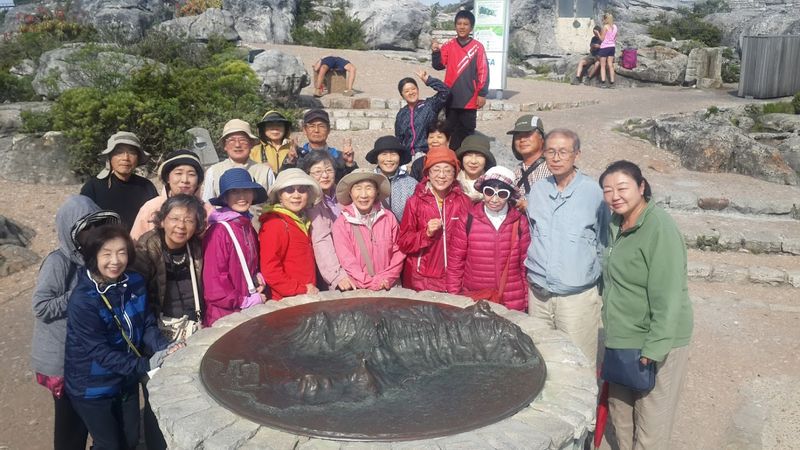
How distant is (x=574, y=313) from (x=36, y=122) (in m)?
9.01

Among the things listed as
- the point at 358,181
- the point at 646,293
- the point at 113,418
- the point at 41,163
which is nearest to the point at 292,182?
the point at 358,181

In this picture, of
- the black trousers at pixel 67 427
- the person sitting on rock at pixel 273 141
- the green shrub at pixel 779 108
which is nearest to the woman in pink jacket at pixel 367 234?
the person sitting on rock at pixel 273 141

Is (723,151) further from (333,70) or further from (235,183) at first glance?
(235,183)

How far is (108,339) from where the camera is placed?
125 inches

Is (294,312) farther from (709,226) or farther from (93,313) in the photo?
(709,226)

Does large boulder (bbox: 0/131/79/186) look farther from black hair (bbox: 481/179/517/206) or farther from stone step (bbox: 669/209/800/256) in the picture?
stone step (bbox: 669/209/800/256)

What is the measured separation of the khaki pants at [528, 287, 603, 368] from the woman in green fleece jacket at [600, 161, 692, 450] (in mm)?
331

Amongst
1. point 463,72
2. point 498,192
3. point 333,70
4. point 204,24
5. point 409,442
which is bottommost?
point 409,442

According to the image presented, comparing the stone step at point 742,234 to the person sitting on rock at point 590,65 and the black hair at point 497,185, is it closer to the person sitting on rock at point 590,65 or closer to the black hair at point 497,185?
the black hair at point 497,185

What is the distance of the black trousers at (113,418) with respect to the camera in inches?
127

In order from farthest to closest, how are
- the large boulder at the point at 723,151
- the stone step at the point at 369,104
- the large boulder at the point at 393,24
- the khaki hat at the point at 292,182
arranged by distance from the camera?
the large boulder at the point at 393,24, the stone step at the point at 369,104, the large boulder at the point at 723,151, the khaki hat at the point at 292,182

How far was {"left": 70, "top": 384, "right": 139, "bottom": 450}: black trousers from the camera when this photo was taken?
10.6ft

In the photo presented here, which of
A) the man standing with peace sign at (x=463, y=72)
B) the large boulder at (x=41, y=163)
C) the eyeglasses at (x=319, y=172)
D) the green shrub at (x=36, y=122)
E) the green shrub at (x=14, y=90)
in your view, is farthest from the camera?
the green shrub at (x=14, y=90)

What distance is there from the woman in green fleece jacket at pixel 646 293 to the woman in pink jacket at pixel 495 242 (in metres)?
0.65
